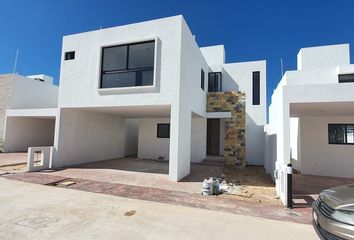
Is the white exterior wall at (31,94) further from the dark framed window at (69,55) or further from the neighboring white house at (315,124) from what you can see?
the neighboring white house at (315,124)

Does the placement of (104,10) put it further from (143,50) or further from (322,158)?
(322,158)

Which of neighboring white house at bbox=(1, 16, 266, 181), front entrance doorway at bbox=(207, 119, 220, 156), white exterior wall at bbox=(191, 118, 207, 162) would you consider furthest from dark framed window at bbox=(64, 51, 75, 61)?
front entrance doorway at bbox=(207, 119, 220, 156)

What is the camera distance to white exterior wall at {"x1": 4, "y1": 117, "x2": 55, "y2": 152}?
16.4 metres

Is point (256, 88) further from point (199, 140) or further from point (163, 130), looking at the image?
point (163, 130)

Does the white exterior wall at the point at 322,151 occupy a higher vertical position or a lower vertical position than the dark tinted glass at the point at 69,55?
lower

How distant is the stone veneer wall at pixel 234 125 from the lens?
13125 mm

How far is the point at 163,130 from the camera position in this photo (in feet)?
49.1

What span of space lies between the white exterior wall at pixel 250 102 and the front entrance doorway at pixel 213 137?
2.09 metres

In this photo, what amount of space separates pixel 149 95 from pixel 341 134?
33.0 feet

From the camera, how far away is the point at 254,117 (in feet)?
48.5

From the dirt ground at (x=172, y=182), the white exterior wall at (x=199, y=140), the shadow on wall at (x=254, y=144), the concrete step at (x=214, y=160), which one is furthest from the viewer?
the shadow on wall at (x=254, y=144)

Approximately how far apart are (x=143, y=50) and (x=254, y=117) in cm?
931

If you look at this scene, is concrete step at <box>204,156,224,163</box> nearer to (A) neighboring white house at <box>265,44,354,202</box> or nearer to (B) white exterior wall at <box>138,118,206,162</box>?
(B) white exterior wall at <box>138,118,206,162</box>

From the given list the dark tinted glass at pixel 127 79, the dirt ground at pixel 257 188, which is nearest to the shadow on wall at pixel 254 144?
the dirt ground at pixel 257 188
